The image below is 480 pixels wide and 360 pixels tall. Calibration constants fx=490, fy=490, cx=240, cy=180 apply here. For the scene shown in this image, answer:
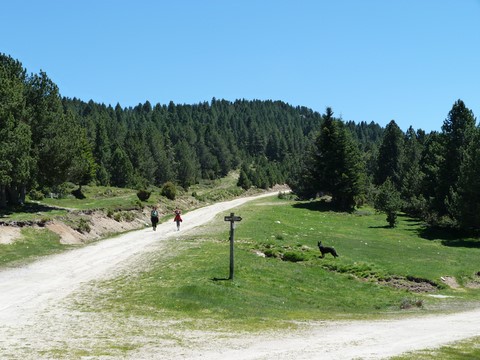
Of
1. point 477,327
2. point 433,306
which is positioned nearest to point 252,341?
point 477,327

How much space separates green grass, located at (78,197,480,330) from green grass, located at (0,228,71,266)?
7.67 metres

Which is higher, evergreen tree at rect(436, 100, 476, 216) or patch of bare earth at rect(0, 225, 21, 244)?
evergreen tree at rect(436, 100, 476, 216)

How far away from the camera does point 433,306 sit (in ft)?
79.0

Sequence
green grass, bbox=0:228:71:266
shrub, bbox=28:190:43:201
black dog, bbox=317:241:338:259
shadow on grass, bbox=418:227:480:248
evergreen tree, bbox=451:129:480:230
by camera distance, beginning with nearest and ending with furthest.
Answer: green grass, bbox=0:228:71:266, black dog, bbox=317:241:338:259, shadow on grass, bbox=418:227:480:248, evergreen tree, bbox=451:129:480:230, shrub, bbox=28:190:43:201

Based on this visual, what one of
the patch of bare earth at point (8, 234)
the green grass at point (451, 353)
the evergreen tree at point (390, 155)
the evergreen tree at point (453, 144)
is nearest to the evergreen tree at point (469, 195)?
the evergreen tree at point (453, 144)

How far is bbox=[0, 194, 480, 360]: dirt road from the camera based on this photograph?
12898 mm

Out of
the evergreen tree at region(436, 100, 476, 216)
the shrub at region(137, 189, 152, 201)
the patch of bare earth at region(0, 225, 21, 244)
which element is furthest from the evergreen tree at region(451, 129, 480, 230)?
the patch of bare earth at region(0, 225, 21, 244)

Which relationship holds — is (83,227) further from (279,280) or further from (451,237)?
(451,237)

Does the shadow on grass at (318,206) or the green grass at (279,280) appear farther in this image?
the shadow on grass at (318,206)

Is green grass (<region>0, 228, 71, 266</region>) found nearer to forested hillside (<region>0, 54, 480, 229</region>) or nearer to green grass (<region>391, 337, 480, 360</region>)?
forested hillside (<region>0, 54, 480, 229</region>)

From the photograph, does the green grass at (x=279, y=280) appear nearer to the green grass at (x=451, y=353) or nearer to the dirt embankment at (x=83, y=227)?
the green grass at (x=451, y=353)

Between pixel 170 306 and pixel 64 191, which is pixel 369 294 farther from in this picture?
pixel 64 191

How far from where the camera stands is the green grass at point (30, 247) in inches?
1140

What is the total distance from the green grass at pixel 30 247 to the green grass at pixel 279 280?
25.2 feet
